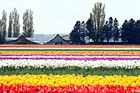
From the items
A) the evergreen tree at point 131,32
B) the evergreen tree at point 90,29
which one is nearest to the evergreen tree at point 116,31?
the evergreen tree at point 131,32

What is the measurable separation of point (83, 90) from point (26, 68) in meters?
7.62

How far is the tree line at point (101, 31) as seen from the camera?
215 feet

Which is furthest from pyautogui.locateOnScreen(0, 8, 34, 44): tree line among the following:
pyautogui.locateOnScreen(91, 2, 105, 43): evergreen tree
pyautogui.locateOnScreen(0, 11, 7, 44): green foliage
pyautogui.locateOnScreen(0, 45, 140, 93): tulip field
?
pyautogui.locateOnScreen(0, 45, 140, 93): tulip field

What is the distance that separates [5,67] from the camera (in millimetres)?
14047

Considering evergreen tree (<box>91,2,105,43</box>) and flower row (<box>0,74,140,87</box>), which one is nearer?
flower row (<box>0,74,140,87</box>)

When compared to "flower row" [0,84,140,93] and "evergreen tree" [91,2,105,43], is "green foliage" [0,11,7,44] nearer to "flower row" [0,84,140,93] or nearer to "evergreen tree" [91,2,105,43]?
"evergreen tree" [91,2,105,43]

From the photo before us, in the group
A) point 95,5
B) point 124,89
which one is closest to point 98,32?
point 95,5

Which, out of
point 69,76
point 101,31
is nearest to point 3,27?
point 101,31

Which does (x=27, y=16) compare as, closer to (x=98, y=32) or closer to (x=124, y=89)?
(x=98, y=32)

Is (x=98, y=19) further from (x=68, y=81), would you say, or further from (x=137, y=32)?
(x=68, y=81)

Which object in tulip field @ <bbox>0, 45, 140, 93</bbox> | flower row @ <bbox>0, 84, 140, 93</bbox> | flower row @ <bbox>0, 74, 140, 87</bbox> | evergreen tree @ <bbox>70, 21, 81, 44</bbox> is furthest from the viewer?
evergreen tree @ <bbox>70, 21, 81, 44</bbox>

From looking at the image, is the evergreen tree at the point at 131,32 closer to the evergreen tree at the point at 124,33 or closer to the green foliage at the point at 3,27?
the evergreen tree at the point at 124,33

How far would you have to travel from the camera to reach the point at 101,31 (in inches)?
2544

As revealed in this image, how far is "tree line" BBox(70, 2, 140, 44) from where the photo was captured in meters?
65.6
